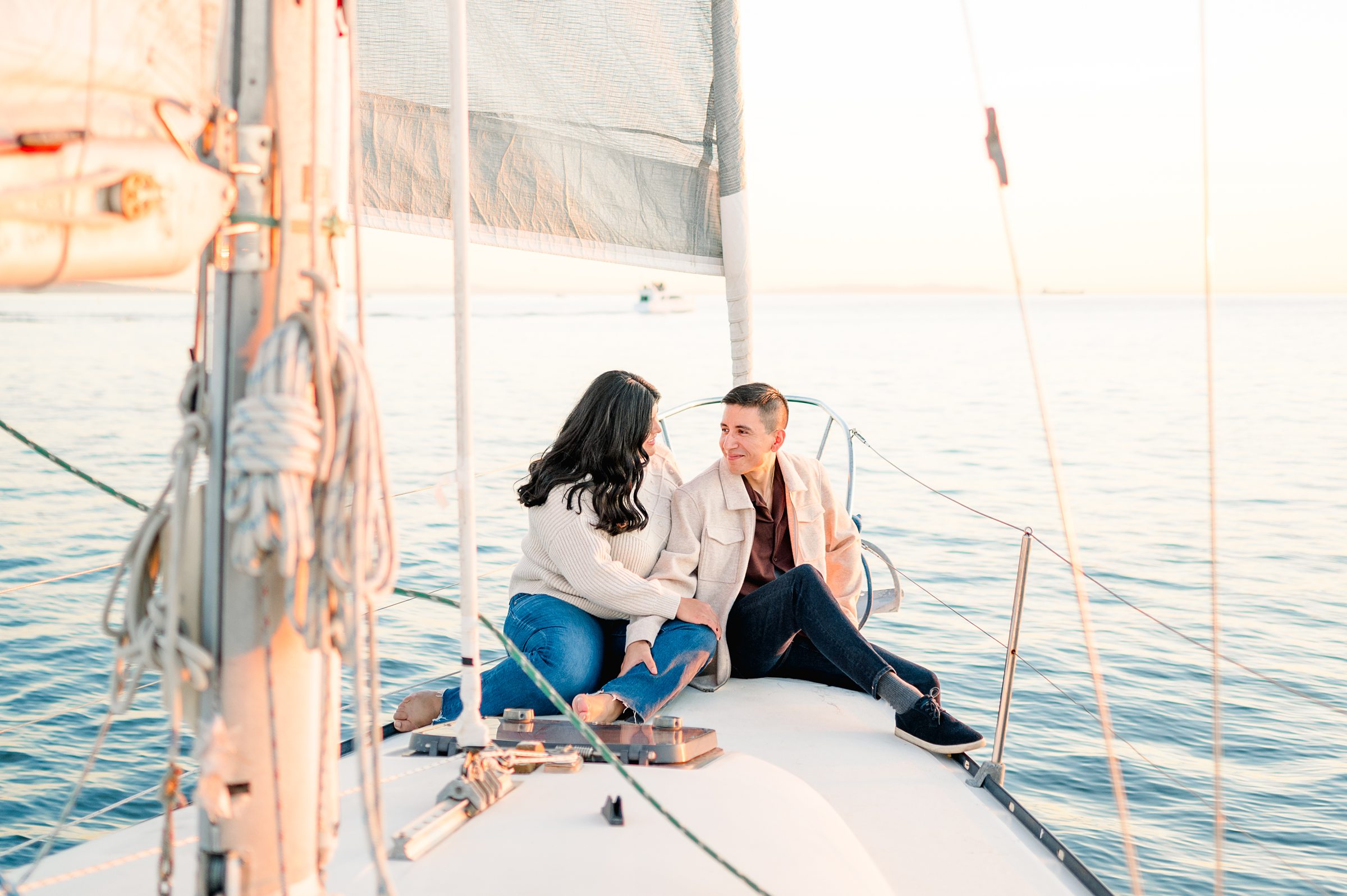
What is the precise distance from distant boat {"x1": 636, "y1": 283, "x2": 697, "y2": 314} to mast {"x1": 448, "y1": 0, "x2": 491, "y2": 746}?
56.8 m

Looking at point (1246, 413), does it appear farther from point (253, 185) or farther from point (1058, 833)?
point (253, 185)

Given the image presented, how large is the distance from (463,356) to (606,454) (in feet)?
4.50

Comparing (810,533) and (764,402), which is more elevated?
(764,402)

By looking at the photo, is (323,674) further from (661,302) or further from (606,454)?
(661,302)

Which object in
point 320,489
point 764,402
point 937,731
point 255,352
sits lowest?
point 937,731

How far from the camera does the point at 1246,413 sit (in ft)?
55.9

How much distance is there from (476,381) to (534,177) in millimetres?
16887

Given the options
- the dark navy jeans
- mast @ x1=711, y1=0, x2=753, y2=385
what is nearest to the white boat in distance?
the dark navy jeans

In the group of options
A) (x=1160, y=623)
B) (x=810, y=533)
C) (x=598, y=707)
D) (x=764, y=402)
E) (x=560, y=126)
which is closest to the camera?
(x=1160, y=623)

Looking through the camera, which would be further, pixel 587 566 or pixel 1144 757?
pixel 1144 757

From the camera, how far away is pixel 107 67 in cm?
124

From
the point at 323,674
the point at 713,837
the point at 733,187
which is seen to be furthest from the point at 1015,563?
the point at 323,674

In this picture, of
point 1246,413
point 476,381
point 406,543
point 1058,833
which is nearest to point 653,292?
point 476,381

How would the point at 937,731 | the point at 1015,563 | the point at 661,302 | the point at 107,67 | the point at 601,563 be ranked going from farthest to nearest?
the point at 661,302, the point at 1015,563, the point at 601,563, the point at 937,731, the point at 107,67
